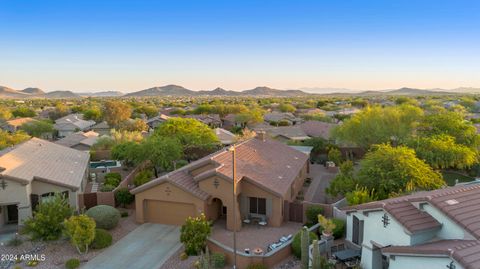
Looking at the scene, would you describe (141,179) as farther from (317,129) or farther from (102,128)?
(102,128)

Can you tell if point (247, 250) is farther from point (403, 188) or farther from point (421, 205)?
point (403, 188)

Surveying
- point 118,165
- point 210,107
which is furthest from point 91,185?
point 210,107

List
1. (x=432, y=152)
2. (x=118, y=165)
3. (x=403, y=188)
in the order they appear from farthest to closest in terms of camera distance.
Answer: (x=118, y=165) → (x=432, y=152) → (x=403, y=188)

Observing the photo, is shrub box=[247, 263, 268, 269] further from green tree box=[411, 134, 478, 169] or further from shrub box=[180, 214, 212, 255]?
green tree box=[411, 134, 478, 169]

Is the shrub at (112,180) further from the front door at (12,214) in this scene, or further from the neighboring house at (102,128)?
the neighboring house at (102,128)

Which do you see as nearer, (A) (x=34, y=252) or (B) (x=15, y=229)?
(A) (x=34, y=252)

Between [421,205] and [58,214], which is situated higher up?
[421,205]
